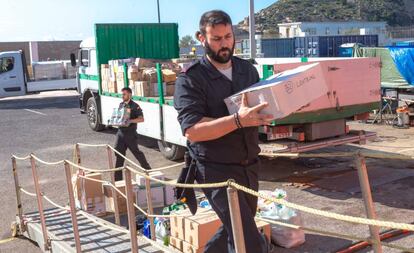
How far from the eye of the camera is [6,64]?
26516 mm

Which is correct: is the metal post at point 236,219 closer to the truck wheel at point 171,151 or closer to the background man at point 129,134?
the background man at point 129,134

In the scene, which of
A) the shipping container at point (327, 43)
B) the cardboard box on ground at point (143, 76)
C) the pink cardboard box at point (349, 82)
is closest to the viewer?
the pink cardboard box at point (349, 82)

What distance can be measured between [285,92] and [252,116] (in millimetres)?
340

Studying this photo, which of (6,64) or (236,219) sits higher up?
(6,64)

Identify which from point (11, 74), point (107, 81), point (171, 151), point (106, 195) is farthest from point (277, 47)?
point (106, 195)

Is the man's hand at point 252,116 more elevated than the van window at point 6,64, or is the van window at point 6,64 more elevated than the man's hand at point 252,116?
the van window at point 6,64

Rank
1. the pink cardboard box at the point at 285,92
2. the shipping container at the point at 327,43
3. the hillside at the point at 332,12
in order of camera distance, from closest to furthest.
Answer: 1. the pink cardboard box at the point at 285,92
2. the shipping container at the point at 327,43
3. the hillside at the point at 332,12

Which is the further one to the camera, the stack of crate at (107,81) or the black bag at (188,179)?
the stack of crate at (107,81)

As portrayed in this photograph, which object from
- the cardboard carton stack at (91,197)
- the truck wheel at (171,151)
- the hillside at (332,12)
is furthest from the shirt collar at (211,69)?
the hillside at (332,12)

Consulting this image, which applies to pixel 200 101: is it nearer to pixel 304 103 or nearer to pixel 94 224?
pixel 304 103

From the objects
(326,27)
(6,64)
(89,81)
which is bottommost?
(89,81)

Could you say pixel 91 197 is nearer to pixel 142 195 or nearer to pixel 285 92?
pixel 142 195

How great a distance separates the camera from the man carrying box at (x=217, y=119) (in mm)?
3188

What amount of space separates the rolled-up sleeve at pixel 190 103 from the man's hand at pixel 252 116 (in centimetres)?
28
